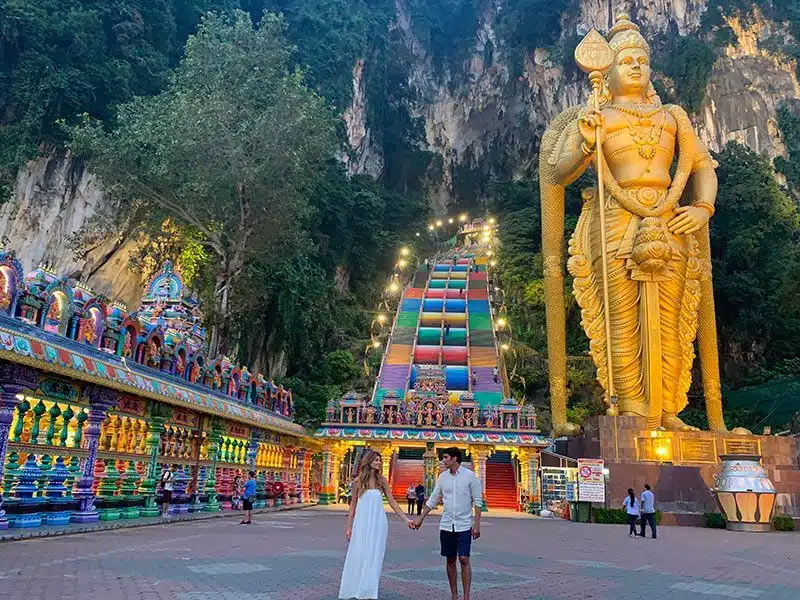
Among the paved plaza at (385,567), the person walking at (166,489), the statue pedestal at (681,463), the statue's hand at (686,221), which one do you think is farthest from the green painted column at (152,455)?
the statue's hand at (686,221)

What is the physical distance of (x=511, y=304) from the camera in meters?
31.0

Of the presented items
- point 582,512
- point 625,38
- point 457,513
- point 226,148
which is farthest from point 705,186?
point 457,513

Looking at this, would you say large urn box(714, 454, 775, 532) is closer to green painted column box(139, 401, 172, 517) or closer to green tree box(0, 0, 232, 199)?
green painted column box(139, 401, 172, 517)

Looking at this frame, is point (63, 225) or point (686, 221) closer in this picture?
point (686, 221)

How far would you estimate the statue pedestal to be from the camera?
37.9 feet

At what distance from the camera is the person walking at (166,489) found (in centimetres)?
950

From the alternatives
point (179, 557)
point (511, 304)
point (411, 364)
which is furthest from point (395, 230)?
point (179, 557)

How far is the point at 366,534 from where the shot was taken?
372 centimetres

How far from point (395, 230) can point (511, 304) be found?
13037 millimetres

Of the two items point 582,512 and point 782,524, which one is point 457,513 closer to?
point 582,512

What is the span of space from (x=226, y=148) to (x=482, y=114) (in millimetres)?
37617

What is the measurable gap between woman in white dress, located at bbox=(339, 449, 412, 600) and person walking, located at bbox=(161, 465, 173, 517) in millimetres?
6655

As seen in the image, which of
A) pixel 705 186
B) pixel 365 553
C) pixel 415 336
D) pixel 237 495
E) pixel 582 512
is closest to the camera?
pixel 365 553

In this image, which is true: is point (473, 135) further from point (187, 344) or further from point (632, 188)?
point (187, 344)
